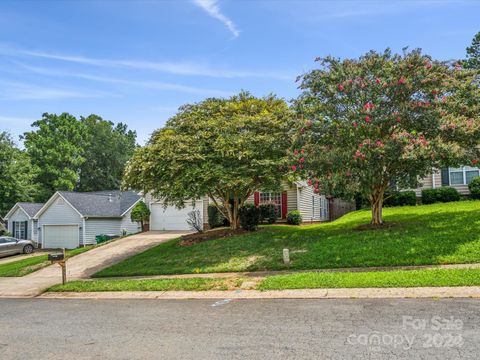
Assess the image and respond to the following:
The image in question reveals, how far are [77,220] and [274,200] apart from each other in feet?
48.9

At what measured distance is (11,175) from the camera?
33.5 meters

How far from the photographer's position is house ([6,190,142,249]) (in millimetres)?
29578

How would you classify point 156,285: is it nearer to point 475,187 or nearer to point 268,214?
point 268,214

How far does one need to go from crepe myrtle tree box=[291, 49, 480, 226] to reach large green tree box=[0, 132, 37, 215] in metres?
27.9

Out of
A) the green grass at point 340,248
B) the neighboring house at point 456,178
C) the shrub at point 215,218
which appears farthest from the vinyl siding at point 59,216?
the neighboring house at point 456,178

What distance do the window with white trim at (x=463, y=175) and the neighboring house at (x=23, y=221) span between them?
2955cm

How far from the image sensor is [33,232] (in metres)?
32.6

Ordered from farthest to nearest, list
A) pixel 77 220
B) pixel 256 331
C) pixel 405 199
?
pixel 77 220, pixel 405 199, pixel 256 331

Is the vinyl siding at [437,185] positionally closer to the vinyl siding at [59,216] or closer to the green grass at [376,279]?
the green grass at [376,279]

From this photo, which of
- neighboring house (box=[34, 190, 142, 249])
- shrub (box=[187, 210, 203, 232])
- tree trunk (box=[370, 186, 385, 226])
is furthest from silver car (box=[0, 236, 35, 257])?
tree trunk (box=[370, 186, 385, 226])

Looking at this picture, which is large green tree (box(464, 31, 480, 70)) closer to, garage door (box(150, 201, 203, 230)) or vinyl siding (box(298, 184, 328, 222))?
vinyl siding (box(298, 184, 328, 222))

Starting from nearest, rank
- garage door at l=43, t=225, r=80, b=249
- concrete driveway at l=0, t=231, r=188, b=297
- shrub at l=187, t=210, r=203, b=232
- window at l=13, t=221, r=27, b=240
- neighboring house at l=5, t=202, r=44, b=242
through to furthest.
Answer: concrete driveway at l=0, t=231, r=188, b=297 → shrub at l=187, t=210, r=203, b=232 → garage door at l=43, t=225, r=80, b=249 → neighboring house at l=5, t=202, r=44, b=242 → window at l=13, t=221, r=27, b=240

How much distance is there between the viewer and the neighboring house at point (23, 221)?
108ft

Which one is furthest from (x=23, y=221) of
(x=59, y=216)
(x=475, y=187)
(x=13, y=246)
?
(x=475, y=187)
